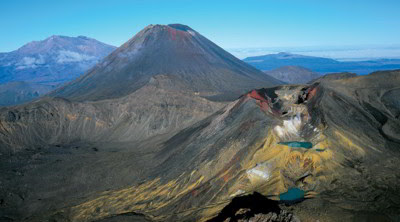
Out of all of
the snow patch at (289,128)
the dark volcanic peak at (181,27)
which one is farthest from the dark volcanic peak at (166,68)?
the snow patch at (289,128)

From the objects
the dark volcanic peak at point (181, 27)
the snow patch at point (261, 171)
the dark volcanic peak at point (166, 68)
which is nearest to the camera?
the snow patch at point (261, 171)

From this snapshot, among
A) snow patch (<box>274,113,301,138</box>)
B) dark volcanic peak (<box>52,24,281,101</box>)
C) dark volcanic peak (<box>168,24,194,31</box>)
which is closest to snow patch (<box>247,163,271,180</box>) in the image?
snow patch (<box>274,113,301,138</box>)

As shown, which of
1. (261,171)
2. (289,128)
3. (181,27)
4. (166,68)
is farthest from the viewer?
(181,27)

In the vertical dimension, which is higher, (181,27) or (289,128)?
(181,27)

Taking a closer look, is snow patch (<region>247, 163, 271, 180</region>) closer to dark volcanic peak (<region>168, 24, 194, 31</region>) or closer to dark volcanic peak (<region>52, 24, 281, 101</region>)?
dark volcanic peak (<region>52, 24, 281, 101</region>)

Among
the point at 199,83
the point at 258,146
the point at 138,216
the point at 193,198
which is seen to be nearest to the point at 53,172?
the point at 138,216

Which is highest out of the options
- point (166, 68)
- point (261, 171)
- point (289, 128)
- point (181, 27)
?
point (181, 27)

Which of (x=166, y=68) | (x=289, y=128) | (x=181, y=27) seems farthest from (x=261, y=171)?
(x=181, y=27)

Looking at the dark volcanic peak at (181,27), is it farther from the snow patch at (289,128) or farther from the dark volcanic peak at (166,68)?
the snow patch at (289,128)

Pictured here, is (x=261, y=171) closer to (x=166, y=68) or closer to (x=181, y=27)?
(x=166, y=68)
